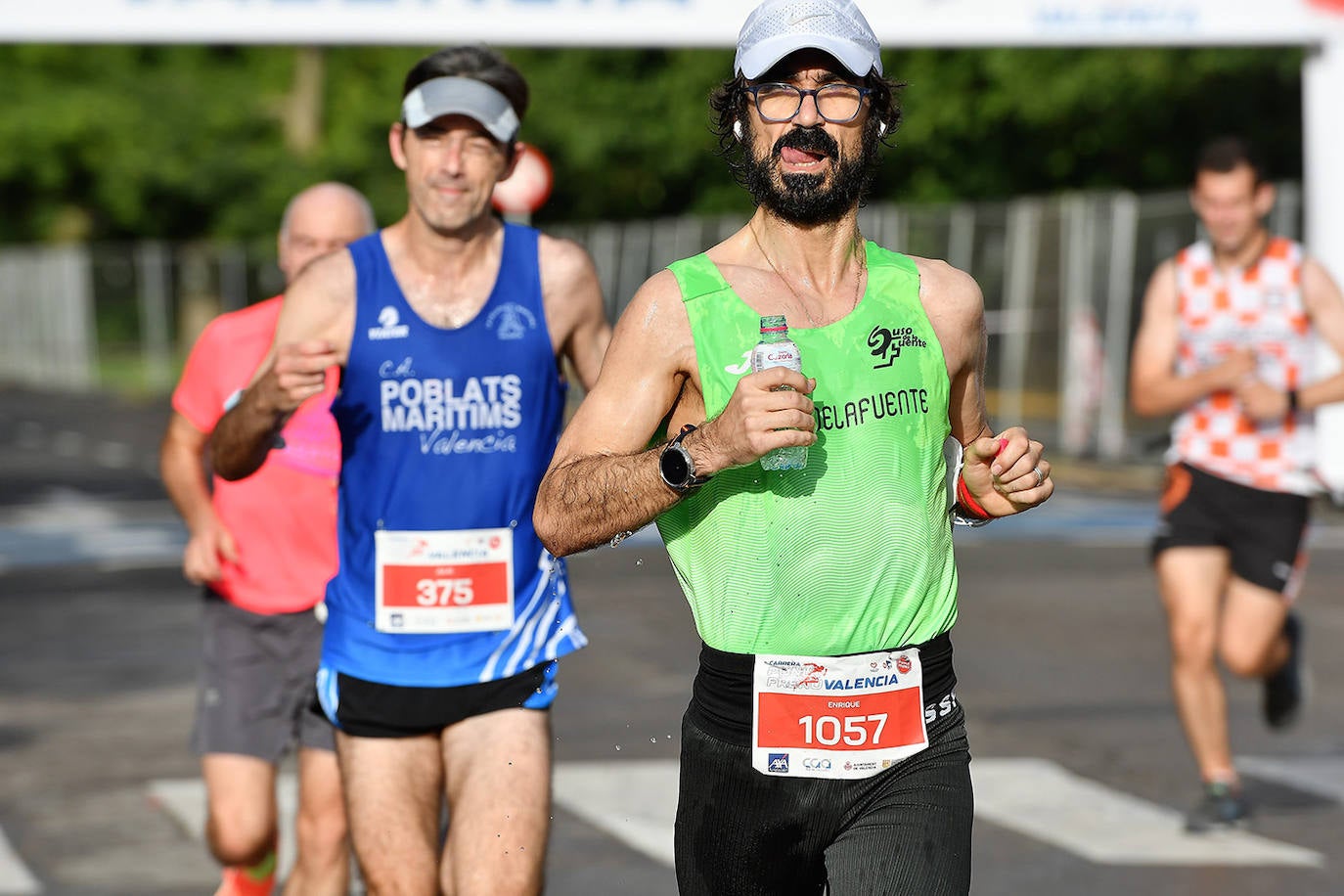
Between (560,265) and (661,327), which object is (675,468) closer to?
(661,327)

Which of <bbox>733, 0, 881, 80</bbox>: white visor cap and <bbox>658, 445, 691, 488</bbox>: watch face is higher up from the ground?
<bbox>733, 0, 881, 80</bbox>: white visor cap

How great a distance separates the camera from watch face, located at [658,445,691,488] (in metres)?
3.54

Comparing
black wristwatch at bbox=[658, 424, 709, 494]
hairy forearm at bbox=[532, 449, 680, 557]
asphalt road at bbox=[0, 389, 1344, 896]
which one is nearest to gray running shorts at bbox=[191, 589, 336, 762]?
asphalt road at bbox=[0, 389, 1344, 896]

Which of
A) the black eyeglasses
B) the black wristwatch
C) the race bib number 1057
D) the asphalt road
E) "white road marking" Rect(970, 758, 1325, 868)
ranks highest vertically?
the black eyeglasses

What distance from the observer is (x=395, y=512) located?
501cm

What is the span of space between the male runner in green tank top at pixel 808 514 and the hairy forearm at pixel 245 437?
1394mm

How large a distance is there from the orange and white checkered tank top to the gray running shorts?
3409mm

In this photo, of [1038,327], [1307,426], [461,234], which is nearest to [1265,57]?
[1038,327]

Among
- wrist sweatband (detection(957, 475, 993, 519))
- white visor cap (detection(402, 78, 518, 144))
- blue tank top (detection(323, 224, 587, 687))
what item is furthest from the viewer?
white visor cap (detection(402, 78, 518, 144))

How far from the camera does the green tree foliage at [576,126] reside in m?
31.3

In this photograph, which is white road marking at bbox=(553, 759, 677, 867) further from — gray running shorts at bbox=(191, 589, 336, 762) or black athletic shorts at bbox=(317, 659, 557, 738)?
black athletic shorts at bbox=(317, 659, 557, 738)

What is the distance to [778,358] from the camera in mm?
3453

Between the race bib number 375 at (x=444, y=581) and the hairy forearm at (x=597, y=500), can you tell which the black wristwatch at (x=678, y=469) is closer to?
the hairy forearm at (x=597, y=500)

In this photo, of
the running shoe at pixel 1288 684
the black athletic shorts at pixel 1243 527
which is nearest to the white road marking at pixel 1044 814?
the running shoe at pixel 1288 684
